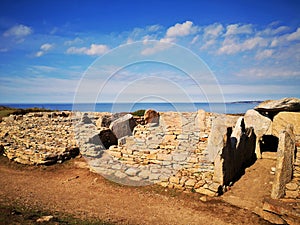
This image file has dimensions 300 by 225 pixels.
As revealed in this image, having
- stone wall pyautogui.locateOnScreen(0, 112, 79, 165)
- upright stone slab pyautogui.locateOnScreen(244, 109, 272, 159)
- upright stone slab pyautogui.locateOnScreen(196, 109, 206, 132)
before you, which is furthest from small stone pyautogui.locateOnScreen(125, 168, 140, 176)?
upright stone slab pyautogui.locateOnScreen(196, 109, 206, 132)

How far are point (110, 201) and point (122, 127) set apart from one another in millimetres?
7225

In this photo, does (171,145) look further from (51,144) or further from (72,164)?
(51,144)

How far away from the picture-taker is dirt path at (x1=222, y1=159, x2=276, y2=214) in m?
7.62

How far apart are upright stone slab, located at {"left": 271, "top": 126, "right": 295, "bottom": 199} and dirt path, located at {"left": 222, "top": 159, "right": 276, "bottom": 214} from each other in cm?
65

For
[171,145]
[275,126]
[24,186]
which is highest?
[275,126]

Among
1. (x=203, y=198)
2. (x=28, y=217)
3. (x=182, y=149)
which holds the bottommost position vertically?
(x=203, y=198)

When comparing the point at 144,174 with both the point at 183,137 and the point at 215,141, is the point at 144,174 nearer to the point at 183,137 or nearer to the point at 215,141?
the point at 215,141

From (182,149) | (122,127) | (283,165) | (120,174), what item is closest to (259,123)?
(182,149)

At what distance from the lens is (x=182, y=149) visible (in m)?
10.9

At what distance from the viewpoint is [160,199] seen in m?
8.12

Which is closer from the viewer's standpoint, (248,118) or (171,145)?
(171,145)

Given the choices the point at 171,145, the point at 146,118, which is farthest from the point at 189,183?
the point at 146,118

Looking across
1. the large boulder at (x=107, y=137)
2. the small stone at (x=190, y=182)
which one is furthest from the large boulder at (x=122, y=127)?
the small stone at (x=190, y=182)

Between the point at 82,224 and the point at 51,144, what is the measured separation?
8.15 metres
